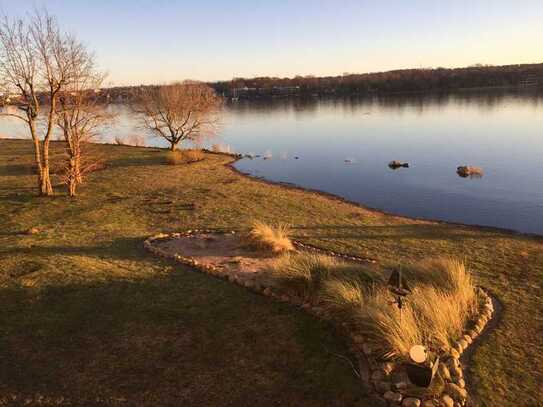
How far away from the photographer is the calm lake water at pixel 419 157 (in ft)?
62.4

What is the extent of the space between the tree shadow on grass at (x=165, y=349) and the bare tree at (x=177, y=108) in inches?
928

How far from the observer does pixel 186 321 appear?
23.2 feet

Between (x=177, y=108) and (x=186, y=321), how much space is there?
25.1 metres

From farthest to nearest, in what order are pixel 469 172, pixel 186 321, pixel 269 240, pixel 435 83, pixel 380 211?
1. pixel 435 83
2. pixel 469 172
3. pixel 380 211
4. pixel 269 240
5. pixel 186 321

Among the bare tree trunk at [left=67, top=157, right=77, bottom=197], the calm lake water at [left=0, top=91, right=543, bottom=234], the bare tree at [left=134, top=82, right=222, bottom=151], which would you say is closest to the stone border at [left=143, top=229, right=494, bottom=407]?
the calm lake water at [left=0, top=91, right=543, bottom=234]

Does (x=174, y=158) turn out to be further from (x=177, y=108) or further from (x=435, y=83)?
(x=435, y=83)

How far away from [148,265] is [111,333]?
9.85 feet

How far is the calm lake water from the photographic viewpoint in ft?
62.4

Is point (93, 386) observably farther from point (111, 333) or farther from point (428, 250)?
point (428, 250)

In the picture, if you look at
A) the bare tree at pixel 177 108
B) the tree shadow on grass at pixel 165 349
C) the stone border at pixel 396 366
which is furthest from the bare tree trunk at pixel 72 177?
the bare tree at pixel 177 108

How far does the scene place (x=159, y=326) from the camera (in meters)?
6.92

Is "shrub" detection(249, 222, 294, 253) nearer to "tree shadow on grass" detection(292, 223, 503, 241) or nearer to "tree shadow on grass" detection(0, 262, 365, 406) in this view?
"tree shadow on grass" detection(292, 223, 503, 241)

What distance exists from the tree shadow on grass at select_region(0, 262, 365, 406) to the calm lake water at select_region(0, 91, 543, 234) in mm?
12271

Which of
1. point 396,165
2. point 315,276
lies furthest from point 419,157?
point 315,276
